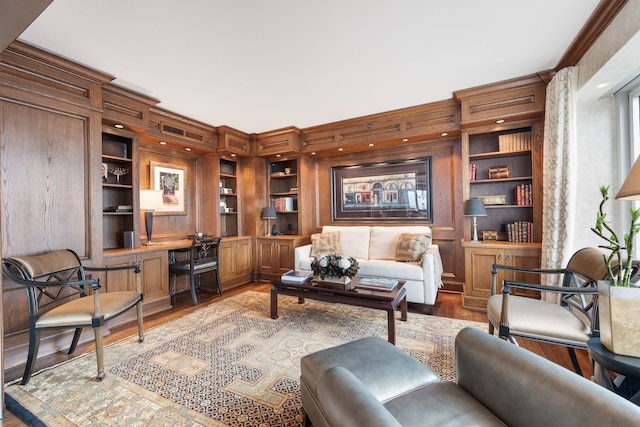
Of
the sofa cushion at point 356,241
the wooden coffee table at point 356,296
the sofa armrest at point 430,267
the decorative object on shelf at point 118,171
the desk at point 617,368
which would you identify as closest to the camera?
the desk at point 617,368

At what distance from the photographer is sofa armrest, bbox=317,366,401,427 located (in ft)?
2.30

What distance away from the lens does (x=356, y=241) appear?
418cm

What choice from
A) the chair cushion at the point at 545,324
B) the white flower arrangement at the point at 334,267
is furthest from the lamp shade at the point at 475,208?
the white flower arrangement at the point at 334,267

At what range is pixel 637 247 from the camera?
87.4 inches

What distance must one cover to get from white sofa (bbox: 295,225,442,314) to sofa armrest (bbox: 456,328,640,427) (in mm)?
2024

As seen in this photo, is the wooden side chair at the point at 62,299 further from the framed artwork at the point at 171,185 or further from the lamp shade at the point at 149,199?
the framed artwork at the point at 171,185

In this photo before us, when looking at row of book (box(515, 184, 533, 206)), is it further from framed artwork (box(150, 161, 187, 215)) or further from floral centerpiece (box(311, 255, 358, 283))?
framed artwork (box(150, 161, 187, 215))

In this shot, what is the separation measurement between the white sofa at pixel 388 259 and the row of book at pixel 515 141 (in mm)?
1382

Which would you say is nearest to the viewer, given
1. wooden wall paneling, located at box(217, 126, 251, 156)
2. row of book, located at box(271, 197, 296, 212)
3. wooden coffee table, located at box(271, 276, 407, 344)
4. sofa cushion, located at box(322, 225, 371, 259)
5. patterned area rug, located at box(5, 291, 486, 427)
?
patterned area rug, located at box(5, 291, 486, 427)

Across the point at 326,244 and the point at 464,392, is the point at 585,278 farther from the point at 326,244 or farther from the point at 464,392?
the point at 326,244

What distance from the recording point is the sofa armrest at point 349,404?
702 mm

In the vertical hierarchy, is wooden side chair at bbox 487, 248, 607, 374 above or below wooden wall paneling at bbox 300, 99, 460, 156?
below

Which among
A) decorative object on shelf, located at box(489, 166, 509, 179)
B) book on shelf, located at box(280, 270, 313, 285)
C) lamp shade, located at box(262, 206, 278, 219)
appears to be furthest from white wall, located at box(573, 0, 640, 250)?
lamp shade, located at box(262, 206, 278, 219)

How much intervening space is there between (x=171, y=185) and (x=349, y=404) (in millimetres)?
4251
